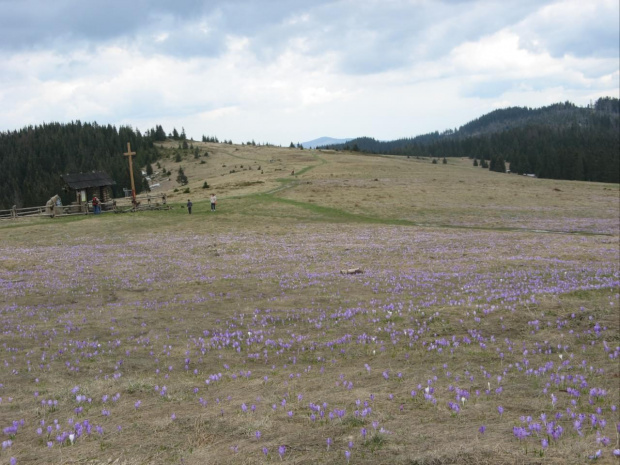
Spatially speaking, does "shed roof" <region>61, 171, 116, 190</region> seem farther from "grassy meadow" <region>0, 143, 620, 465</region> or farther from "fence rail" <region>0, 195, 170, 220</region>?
"grassy meadow" <region>0, 143, 620, 465</region>

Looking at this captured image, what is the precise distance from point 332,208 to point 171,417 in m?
51.5

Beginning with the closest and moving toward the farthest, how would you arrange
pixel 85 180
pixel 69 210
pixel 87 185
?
1. pixel 69 210
2. pixel 87 185
3. pixel 85 180

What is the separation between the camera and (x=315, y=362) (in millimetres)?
10336

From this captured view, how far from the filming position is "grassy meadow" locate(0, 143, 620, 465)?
5.95 meters

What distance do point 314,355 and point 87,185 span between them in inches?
2428

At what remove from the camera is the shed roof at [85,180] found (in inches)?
2432

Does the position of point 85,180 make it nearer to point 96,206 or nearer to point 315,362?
point 96,206

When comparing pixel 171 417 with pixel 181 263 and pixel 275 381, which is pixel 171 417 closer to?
pixel 275 381

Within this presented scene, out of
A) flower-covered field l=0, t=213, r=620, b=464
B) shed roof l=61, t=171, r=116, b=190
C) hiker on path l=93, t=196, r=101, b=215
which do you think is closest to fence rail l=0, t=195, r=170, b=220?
hiker on path l=93, t=196, r=101, b=215

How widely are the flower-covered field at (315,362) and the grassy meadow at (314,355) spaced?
0.05 meters

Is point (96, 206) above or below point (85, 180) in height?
below

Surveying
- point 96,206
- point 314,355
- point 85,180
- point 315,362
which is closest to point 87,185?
point 85,180

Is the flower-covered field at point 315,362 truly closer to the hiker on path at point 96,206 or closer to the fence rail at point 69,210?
the hiker on path at point 96,206

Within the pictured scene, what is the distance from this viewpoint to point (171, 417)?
6984mm
